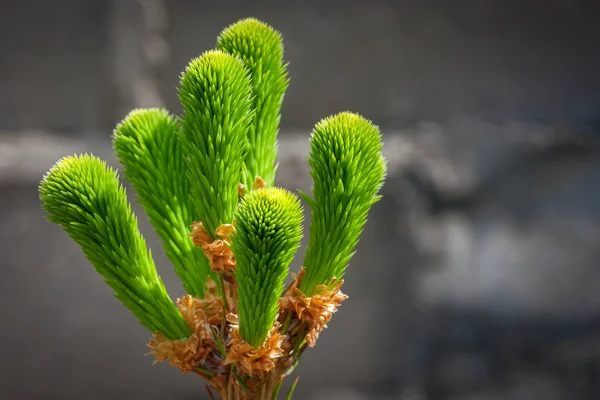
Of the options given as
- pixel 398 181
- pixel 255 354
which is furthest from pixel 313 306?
pixel 398 181

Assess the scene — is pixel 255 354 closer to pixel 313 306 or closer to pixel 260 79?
pixel 313 306

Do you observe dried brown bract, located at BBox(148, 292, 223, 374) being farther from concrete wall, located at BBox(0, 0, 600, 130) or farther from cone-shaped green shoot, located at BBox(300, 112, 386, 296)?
concrete wall, located at BBox(0, 0, 600, 130)

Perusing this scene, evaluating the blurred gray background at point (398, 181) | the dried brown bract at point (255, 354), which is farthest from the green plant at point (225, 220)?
the blurred gray background at point (398, 181)

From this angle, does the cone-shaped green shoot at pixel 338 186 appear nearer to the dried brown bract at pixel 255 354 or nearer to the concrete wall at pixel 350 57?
the dried brown bract at pixel 255 354

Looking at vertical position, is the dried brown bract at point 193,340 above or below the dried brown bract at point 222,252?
below

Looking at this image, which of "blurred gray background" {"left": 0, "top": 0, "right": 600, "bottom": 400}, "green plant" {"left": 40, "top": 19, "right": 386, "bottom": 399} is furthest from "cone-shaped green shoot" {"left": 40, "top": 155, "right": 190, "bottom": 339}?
"blurred gray background" {"left": 0, "top": 0, "right": 600, "bottom": 400}

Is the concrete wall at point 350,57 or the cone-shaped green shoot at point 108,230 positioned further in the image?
the concrete wall at point 350,57

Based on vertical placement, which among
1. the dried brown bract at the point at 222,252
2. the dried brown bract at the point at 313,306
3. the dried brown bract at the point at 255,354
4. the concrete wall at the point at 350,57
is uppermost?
the concrete wall at the point at 350,57
